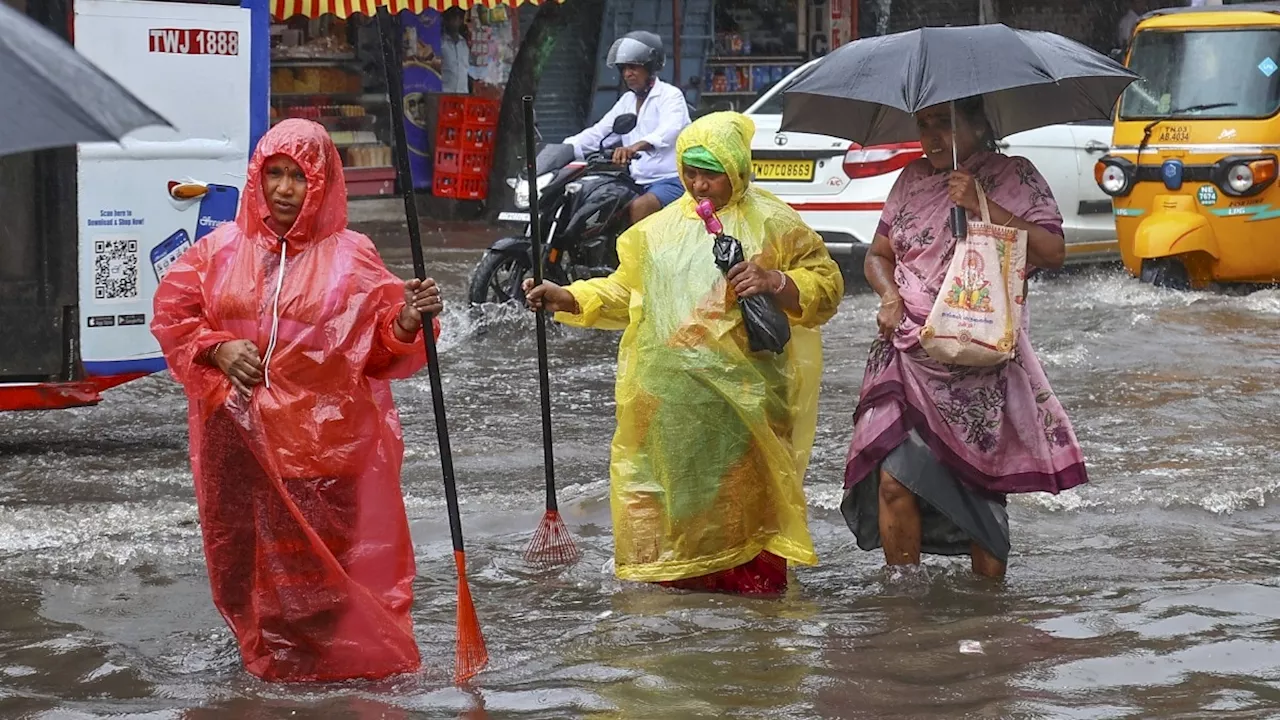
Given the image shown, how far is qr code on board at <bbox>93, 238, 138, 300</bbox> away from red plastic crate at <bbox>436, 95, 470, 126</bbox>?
386 inches

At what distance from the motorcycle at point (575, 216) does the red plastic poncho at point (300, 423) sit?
5943 mm

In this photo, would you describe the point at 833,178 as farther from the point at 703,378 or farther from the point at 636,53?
the point at 703,378

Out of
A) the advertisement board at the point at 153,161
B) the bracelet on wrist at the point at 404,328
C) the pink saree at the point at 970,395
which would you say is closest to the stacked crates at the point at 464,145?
the advertisement board at the point at 153,161

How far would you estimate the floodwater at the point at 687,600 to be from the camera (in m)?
4.65

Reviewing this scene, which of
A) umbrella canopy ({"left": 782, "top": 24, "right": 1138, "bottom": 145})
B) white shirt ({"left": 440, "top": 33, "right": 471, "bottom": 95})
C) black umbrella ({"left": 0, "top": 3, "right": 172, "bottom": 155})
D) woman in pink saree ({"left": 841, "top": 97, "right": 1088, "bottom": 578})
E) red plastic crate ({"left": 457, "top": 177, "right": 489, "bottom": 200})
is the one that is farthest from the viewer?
white shirt ({"left": 440, "top": 33, "right": 471, "bottom": 95})

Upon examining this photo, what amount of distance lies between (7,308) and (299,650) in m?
3.64

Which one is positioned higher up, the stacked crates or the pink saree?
the stacked crates

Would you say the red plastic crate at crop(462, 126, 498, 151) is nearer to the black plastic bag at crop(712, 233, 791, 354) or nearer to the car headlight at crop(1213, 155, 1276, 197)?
the car headlight at crop(1213, 155, 1276, 197)

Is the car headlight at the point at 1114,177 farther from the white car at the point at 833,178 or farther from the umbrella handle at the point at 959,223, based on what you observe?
→ the umbrella handle at the point at 959,223

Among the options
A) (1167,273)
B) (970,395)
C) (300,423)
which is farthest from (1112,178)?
(300,423)

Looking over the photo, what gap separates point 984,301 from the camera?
5184 mm

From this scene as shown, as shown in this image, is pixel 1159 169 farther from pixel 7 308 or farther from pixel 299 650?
pixel 299 650

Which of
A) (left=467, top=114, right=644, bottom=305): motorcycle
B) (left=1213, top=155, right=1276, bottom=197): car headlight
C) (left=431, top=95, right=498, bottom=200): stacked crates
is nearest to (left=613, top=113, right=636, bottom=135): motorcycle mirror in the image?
(left=467, top=114, right=644, bottom=305): motorcycle

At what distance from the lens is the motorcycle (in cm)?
1062
